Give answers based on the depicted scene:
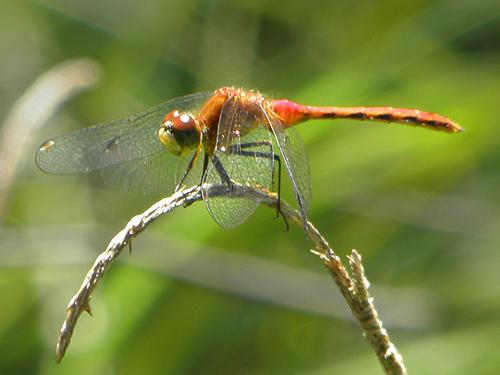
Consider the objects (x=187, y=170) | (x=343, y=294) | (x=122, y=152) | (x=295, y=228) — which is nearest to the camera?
(x=343, y=294)

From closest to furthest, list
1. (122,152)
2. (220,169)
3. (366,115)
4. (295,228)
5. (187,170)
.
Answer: (220,169) < (187,170) < (122,152) < (366,115) < (295,228)

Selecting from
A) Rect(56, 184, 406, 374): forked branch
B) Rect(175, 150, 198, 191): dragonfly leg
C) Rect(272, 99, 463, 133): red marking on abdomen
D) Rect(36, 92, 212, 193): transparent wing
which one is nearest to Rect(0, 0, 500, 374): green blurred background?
Rect(272, 99, 463, 133): red marking on abdomen

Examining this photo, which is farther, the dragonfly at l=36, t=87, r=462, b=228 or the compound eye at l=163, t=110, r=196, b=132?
the compound eye at l=163, t=110, r=196, b=132

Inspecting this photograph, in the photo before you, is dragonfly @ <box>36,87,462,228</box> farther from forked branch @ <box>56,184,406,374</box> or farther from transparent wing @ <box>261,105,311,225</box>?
forked branch @ <box>56,184,406,374</box>

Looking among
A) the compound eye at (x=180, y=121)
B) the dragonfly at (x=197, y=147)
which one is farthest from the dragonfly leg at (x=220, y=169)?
the compound eye at (x=180, y=121)

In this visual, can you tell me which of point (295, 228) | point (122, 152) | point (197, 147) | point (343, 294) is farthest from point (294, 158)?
point (295, 228)

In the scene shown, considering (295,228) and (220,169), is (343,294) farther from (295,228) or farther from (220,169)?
(295,228)

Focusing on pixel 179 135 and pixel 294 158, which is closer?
pixel 294 158
